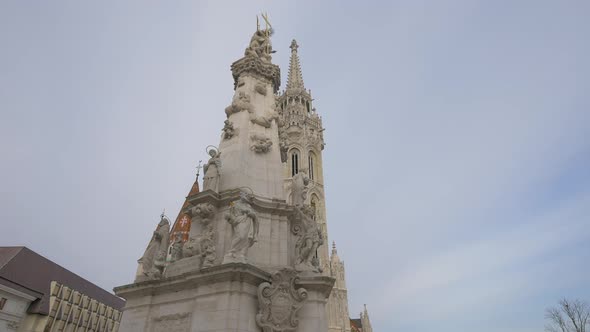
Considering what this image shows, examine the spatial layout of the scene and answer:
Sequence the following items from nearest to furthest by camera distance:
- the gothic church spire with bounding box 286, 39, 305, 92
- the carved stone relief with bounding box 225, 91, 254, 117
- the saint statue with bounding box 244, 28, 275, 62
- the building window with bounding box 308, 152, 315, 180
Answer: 1. the carved stone relief with bounding box 225, 91, 254, 117
2. the saint statue with bounding box 244, 28, 275, 62
3. the building window with bounding box 308, 152, 315, 180
4. the gothic church spire with bounding box 286, 39, 305, 92

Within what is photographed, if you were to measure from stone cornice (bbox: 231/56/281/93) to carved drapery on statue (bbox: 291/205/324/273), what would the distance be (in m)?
5.31

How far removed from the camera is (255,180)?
9594 millimetres

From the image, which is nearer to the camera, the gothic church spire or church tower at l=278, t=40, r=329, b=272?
church tower at l=278, t=40, r=329, b=272

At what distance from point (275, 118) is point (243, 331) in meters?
6.59

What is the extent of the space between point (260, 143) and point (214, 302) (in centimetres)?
460

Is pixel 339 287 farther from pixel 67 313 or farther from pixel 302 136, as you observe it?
pixel 67 313

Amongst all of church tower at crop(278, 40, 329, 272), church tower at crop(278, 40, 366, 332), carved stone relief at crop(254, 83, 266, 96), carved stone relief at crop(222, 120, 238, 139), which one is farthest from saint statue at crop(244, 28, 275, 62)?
church tower at crop(278, 40, 329, 272)

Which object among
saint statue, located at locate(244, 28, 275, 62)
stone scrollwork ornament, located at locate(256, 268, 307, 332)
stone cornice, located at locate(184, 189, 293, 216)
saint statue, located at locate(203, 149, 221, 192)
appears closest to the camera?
stone scrollwork ornament, located at locate(256, 268, 307, 332)

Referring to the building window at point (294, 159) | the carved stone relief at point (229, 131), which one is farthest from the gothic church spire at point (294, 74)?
the carved stone relief at point (229, 131)

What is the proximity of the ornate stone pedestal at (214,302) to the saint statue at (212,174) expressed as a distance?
2333mm

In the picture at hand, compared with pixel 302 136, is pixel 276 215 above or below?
below

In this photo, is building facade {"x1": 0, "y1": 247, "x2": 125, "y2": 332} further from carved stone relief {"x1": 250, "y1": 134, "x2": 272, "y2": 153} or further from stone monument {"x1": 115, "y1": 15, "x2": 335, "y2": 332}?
carved stone relief {"x1": 250, "y1": 134, "x2": 272, "y2": 153}

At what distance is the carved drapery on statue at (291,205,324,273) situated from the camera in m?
8.06

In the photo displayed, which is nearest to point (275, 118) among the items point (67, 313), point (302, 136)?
point (67, 313)
